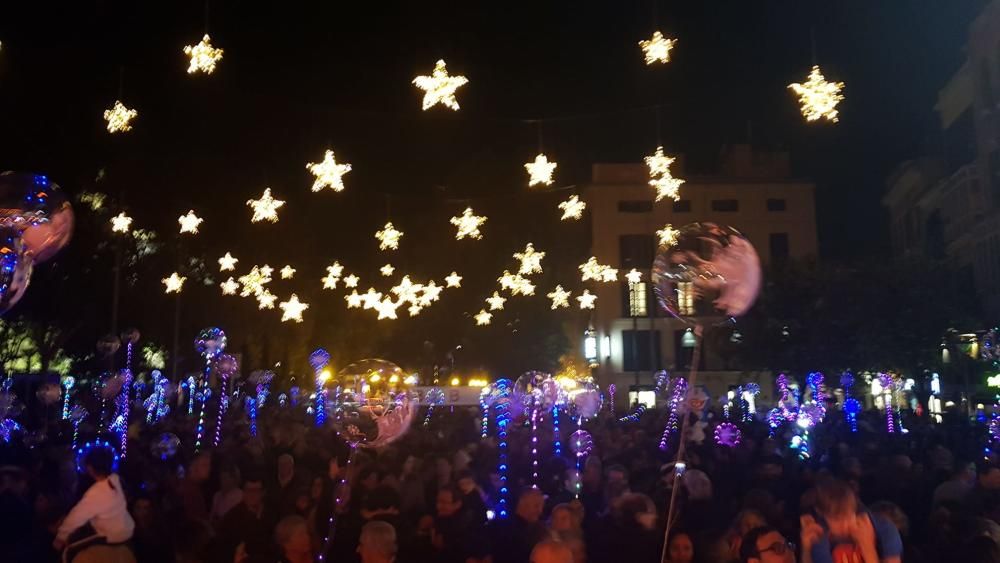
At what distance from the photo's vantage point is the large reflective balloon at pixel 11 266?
7.10m

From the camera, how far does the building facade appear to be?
52.8 metres

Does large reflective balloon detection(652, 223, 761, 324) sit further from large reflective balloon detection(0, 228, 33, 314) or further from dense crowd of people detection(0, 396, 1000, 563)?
large reflective balloon detection(0, 228, 33, 314)

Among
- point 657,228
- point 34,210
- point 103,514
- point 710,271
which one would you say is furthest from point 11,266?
point 657,228

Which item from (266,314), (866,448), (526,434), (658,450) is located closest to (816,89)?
(866,448)

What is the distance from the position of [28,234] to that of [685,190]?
48231 mm

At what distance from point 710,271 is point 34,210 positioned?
5.57 metres

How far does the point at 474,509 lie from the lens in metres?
7.48

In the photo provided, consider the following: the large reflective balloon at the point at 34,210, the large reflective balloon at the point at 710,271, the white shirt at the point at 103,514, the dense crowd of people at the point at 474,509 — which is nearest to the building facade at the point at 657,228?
the dense crowd of people at the point at 474,509

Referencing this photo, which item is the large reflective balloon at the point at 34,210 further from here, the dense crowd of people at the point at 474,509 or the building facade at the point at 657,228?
the building facade at the point at 657,228

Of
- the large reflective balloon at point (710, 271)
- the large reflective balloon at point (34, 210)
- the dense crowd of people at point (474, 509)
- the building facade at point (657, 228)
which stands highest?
the building facade at point (657, 228)

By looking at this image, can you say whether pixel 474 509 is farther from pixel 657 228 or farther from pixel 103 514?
pixel 657 228

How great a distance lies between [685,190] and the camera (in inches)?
2104

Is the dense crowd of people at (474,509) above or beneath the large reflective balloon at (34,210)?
beneath

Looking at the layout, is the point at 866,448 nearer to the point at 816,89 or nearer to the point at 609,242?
the point at 816,89
